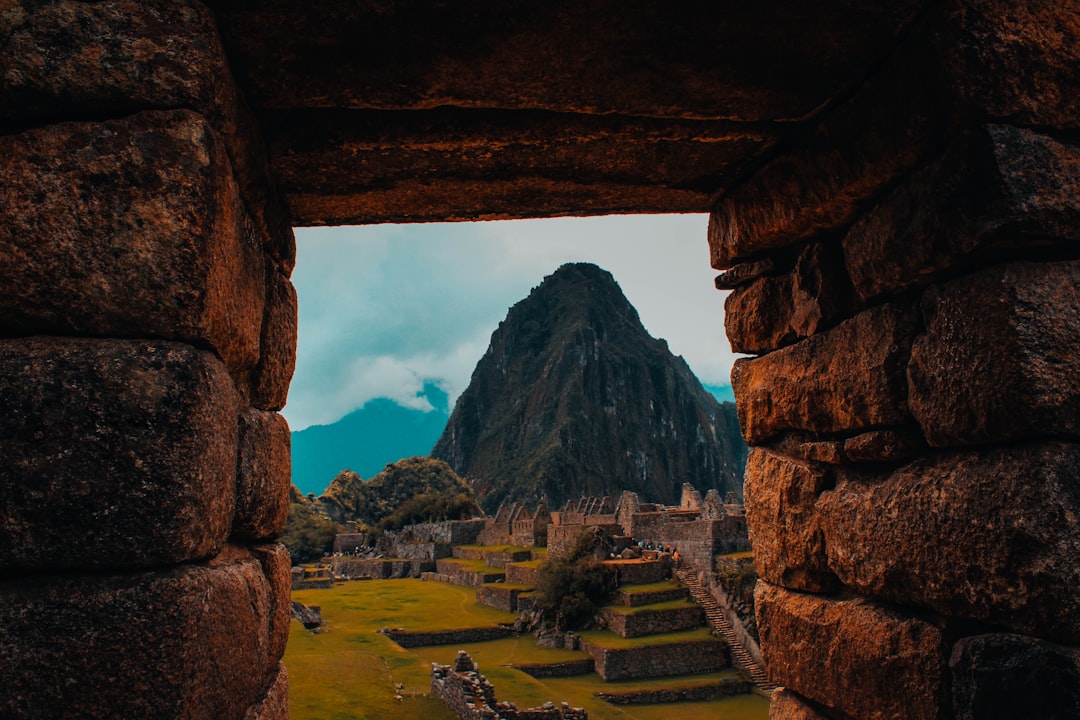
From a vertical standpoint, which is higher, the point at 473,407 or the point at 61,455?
the point at 473,407

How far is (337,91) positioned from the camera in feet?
8.97

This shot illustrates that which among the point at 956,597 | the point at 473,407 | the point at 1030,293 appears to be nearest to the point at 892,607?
the point at 956,597

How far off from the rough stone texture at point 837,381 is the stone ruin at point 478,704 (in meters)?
13.2

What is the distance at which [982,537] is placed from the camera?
7.76ft

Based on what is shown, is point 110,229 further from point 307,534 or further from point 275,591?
point 307,534

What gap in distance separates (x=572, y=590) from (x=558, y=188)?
93.5 ft

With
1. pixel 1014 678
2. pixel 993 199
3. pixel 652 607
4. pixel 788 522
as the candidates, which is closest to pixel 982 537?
pixel 1014 678

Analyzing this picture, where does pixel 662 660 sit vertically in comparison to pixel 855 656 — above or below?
below

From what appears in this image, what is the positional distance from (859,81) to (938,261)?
762mm

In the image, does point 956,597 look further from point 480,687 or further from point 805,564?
point 480,687

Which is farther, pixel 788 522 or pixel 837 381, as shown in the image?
pixel 788 522

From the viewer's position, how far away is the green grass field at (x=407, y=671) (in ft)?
47.3

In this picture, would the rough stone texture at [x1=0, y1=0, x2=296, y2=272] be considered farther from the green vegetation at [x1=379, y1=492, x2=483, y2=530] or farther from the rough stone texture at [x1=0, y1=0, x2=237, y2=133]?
the green vegetation at [x1=379, y1=492, x2=483, y2=530]

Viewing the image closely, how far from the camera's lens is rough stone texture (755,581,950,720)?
8.57 feet
